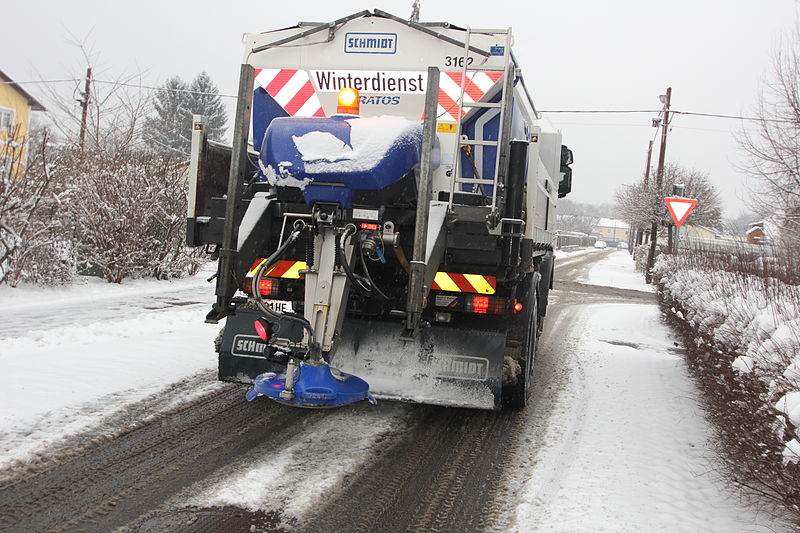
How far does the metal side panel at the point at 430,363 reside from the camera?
Result: 4809 mm

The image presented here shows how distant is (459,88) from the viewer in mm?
4969

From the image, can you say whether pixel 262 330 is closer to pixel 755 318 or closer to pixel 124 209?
pixel 755 318

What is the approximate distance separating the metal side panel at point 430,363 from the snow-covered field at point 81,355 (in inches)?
65.5

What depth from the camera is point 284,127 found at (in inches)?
167

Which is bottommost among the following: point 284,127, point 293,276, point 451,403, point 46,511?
point 46,511

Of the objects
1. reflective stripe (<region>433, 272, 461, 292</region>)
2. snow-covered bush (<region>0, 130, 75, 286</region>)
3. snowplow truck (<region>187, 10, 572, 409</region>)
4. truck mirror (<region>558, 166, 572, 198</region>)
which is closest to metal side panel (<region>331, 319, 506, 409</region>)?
snowplow truck (<region>187, 10, 572, 409</region>)

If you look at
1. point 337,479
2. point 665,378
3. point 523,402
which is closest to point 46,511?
point 337,479

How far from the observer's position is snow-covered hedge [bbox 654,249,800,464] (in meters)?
3.58

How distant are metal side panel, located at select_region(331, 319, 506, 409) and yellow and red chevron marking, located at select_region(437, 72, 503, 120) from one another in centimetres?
165

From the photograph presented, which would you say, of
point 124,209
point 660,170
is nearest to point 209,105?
point 660,170

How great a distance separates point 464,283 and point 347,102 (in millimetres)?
1572

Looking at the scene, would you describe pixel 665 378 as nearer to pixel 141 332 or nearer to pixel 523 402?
pixel 523 402

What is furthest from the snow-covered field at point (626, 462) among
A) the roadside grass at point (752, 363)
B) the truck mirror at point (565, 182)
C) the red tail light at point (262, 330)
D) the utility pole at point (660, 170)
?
the utility pole at point (660, 170)

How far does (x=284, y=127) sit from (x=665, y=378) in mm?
Result: 5381
